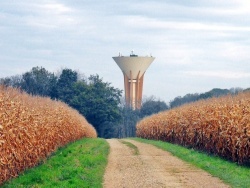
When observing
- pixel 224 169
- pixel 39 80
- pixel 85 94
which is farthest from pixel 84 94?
pixel 224 169

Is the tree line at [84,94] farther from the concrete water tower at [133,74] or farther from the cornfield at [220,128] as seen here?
the cornfield at [220,128]

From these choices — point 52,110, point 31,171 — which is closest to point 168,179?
point 31,171

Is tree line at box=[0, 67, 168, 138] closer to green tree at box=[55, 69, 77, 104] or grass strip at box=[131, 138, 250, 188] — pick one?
green tree at box=[55, 69, 77, 104]

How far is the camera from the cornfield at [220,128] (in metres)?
21.9

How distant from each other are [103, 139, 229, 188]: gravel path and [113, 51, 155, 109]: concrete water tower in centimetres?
9143

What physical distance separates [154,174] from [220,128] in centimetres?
788

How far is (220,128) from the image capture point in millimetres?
25344

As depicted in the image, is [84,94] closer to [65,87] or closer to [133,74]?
[65,87]

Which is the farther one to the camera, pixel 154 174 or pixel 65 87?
pixel 65 87

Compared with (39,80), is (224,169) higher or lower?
lower

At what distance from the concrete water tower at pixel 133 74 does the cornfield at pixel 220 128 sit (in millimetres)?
75998

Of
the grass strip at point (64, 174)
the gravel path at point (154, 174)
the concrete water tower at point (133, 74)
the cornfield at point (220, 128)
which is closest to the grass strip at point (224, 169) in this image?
the gravel path at point (154, 174)

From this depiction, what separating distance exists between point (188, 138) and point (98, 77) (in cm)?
7083

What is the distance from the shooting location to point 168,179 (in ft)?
56.1
